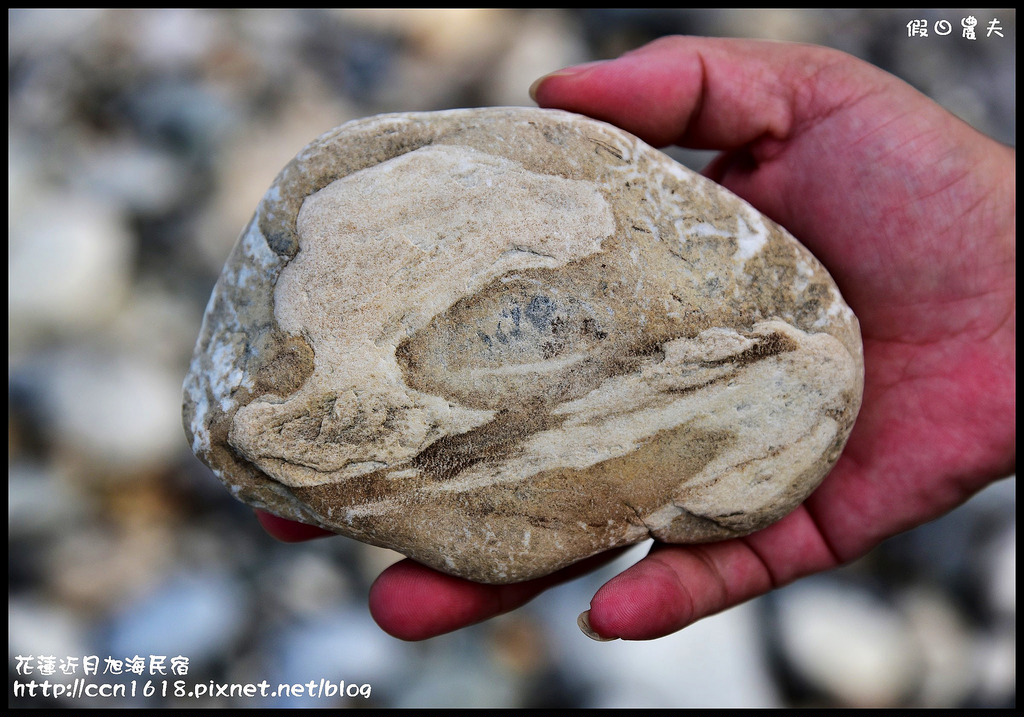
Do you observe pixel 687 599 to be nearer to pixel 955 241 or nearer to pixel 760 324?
pixel 760 324

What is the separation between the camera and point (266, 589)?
6.68 ft

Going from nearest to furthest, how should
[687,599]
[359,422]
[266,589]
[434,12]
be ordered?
[359,422], [687,599], [266,589], [434,12]

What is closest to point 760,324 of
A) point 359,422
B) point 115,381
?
point 359,422

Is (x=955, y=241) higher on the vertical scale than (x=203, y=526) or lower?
higher

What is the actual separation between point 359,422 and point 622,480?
0.47 meters

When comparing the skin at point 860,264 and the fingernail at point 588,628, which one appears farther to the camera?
the skin at point 860,264

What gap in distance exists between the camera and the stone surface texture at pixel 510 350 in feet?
4.12

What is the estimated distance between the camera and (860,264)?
1.55m

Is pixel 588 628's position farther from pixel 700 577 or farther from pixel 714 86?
pixel 714 86

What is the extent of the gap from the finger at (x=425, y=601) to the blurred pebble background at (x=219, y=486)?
1.88 feet

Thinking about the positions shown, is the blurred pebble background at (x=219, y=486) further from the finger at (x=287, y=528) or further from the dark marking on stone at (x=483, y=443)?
the dark marking on stone at (x=483, y=443)

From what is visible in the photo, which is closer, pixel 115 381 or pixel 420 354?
pixel 420 354

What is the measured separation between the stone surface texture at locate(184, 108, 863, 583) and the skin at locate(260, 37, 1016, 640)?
0.21 meters

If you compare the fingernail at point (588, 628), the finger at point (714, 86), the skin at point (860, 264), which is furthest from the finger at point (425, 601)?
the finger at point (714, 86)
